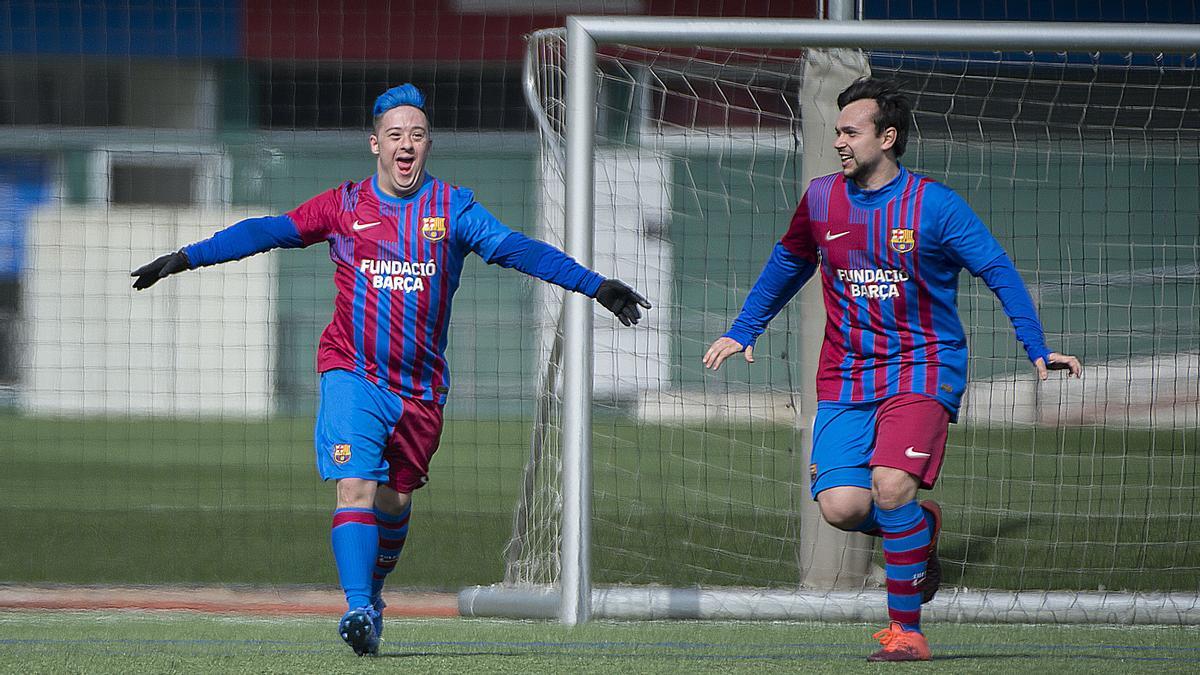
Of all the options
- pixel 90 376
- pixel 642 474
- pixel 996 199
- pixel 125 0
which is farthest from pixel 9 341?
pixel 996 199

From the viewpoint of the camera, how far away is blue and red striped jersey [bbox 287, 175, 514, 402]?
14.7 feet

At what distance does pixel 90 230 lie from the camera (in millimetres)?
16797

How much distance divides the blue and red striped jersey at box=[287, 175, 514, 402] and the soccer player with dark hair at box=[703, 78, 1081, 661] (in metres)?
0.83

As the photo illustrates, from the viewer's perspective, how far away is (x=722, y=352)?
470cm

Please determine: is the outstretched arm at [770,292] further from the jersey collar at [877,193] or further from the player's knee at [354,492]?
the player's knee at [354,492]

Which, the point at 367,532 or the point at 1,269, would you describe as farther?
the point at 1,269

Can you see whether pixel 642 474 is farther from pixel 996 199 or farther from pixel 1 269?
pixel 1 269

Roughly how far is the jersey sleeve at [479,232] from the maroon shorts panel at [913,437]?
122 centimetres

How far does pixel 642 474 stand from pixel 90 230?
8.20 meters

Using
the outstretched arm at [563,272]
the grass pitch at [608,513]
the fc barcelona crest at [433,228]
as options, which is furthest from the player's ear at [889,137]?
the grass pitch at [608,513]

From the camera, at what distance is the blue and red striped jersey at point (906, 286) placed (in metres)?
4.45

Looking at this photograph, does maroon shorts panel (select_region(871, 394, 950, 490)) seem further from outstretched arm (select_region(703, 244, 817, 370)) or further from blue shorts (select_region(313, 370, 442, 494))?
blue shorts (select_region(313, 370, 442, 494))

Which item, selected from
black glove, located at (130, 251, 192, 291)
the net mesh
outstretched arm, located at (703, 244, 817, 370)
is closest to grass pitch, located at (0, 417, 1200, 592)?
the net mesh

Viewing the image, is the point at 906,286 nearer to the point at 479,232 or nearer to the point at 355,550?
the point at 479,232
